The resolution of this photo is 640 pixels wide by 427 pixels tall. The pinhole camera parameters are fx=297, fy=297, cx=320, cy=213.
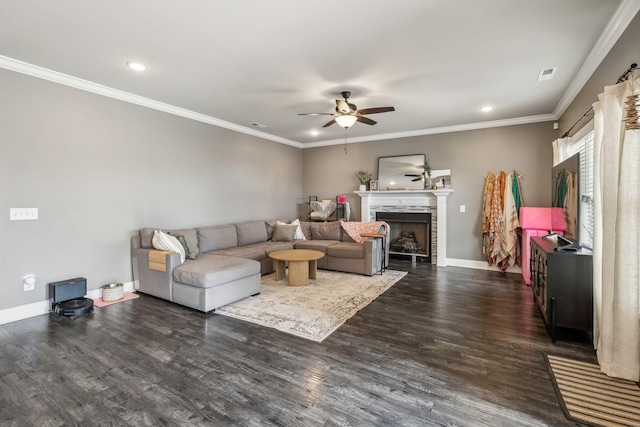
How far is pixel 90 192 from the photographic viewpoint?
3.76m

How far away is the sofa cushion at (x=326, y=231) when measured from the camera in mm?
5996

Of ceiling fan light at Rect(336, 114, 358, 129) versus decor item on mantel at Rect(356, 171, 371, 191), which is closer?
ceiling fan light at Rect(336, 114, 358, 129)

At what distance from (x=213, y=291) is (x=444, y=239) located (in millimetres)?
4495

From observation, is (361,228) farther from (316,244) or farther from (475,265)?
(475,265)

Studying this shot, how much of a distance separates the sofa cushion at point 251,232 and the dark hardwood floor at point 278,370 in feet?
7.17

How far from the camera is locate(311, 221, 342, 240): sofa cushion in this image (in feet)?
19.7

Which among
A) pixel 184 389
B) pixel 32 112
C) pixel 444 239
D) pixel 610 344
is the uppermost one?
pixel 32 112

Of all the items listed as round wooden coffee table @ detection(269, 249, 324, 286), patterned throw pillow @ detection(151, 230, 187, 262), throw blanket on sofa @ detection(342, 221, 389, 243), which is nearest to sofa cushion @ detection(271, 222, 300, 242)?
throw blanket on sofa @ detection(342, 221, 389, 243)

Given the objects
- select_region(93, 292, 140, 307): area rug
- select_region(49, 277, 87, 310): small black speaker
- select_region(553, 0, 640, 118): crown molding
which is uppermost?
select_region(553, 0, 640, 118): crown molding

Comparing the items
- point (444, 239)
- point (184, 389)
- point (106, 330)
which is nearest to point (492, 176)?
point (444, 239)

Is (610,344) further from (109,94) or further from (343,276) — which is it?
(109,94)

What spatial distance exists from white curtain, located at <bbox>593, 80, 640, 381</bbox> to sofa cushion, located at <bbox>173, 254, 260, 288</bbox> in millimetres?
3452

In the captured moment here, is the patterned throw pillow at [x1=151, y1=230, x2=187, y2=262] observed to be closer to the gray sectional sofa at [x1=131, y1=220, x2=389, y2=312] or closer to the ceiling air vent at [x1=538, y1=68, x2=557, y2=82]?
the gray sectional sofa at [x1=131, y1=220, x2=389, y2=312]

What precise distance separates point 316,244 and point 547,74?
408cm
